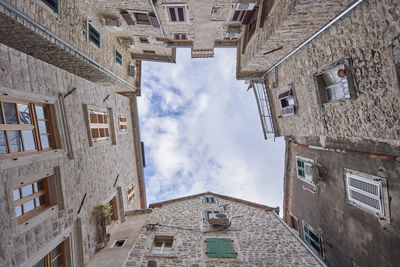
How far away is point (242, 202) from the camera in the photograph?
11.8 m

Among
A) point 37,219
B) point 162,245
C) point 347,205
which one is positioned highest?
point 37,219

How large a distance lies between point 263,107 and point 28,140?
1102cm

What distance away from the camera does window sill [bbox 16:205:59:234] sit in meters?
4.95

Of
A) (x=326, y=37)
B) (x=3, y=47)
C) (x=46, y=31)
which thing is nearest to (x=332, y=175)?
(x=326, y=37)

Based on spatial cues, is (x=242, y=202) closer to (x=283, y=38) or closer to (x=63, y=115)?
(x=283, y=38)

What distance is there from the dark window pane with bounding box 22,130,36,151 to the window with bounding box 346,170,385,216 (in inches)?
374

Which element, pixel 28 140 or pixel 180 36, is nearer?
pixel 28 140

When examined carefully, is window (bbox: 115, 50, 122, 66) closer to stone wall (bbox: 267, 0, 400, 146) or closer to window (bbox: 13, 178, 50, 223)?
window (bbox: 13, 178, 50, 223)

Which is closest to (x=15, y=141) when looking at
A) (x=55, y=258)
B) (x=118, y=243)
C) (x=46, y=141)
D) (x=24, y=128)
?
(x=24, y=128)

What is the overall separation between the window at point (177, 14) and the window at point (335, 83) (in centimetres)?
697

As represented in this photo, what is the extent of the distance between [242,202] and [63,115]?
9.51m

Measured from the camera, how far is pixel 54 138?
6.56m

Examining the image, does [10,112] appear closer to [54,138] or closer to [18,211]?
[54,138]

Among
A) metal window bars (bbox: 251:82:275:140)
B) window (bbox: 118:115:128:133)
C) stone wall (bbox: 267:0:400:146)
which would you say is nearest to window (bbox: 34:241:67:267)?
window (bbox: 118:115:128:133)
